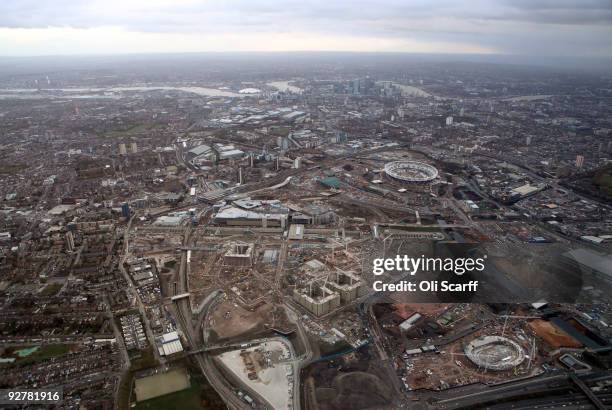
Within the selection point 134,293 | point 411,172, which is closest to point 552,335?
point 134,293

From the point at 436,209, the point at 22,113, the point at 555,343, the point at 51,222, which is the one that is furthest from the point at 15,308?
the point at 22,113

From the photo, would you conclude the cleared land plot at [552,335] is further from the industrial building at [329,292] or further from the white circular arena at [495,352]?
the industrial building at [329,292]

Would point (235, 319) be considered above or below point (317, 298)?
below

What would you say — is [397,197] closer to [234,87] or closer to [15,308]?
[15,308]

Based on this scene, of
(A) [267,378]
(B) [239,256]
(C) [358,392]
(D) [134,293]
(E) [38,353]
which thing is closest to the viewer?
(C) [358,392]

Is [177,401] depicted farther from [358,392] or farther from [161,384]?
[358,392]

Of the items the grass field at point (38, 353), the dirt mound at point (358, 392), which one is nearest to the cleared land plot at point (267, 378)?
the dirt mound at point (358, 392)
